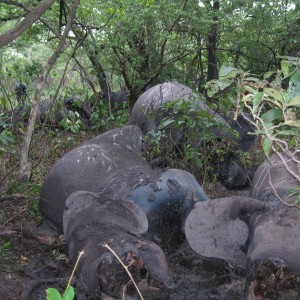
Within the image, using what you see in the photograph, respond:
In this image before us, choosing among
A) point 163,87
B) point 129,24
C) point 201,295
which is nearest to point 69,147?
point 163,87

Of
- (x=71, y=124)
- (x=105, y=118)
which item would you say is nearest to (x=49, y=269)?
(x=71, y=124)

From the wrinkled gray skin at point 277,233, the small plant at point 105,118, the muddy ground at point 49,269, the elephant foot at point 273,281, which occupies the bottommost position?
the muddy ground at point 49,269

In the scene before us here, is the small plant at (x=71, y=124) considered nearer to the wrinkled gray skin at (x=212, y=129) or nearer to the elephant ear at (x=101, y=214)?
the wrinkled gray skin at (x=212, y=129)

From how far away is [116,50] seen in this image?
292 inches

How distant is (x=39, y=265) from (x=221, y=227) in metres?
1.53

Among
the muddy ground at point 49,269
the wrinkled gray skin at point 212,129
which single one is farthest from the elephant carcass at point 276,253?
the wrinkled gray skin at point 212,129

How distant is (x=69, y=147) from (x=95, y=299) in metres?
3.43

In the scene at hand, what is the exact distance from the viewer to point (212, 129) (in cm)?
564

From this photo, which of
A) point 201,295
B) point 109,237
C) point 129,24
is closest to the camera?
point 109,237

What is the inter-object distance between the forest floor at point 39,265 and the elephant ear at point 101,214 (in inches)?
17.5

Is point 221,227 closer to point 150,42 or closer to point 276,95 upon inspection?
point 276,95

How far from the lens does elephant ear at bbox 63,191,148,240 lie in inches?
123

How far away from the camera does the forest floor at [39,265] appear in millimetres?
3539

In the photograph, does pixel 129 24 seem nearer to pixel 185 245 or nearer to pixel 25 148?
pixel 25 148
